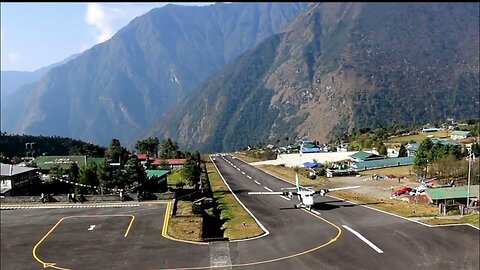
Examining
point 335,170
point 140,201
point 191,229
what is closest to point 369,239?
point 191,229

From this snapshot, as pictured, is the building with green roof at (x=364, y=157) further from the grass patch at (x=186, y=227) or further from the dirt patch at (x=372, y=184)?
the grass patch at (x=186, y=227)

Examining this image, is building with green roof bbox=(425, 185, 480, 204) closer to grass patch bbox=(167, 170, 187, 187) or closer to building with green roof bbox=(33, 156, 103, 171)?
grass patch bbox=(167, 170, 187, 187)

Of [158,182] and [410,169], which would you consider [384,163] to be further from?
[158,182]

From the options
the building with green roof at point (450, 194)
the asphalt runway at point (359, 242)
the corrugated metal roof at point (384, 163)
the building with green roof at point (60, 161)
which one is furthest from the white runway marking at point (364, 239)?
the corrugated metal roof at point (384, 163)

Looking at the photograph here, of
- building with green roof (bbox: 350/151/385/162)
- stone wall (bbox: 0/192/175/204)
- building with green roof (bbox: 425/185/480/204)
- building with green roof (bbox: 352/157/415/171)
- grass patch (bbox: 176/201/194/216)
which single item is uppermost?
building with green roof (bbox: 350/151/385/162)

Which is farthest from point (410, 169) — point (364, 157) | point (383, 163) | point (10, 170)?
point (10, 170)

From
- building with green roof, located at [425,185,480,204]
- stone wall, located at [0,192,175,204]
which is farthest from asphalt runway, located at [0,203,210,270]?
building with green roof, located at [425,185,480,204]

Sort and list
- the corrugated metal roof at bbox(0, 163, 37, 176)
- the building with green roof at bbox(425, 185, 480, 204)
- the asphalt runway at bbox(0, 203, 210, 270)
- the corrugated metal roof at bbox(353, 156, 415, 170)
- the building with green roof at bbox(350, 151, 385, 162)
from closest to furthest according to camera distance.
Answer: the asphalt runway at bbox(0, 203, 210, 270)
the building with green roof at bbox(425, 185, 480, 204)
the corrugated metal roof at bbox(0, 163, 37, 176)
the corrugated metal roof at bbox(353, 156, 415, 170)
the building with green roof at bbox(350, 151, 385, 162)
